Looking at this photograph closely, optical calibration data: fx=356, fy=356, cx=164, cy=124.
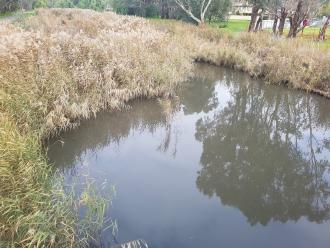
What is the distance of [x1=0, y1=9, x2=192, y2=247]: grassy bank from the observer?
3.68m

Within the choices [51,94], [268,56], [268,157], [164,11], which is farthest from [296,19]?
[164,11]

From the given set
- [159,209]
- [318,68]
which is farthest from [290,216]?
[318,68]

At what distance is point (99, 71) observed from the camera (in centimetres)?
831

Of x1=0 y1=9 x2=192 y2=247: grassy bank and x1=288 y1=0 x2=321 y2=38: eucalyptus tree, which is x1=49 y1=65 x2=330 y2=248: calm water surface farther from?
x1=288 y1=0 x2=321 y2=38: eucalyptus tree

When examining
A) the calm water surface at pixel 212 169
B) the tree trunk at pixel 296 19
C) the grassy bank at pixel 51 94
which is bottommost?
the calm water surface at pixel 212 169

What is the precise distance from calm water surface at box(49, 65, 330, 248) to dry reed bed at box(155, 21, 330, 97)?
4.55ft

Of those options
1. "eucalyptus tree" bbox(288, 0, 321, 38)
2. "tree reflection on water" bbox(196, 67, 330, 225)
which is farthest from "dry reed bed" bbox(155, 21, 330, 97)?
"eucalyptus tree" bbox(288, 0, 321, 38)

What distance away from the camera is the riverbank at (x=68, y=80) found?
375 cm

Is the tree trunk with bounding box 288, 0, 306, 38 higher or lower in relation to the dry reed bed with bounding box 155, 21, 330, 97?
higher

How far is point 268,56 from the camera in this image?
40.6ft

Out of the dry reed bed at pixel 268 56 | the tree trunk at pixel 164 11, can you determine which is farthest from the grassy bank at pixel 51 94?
the tree trunk at pixel 164 11

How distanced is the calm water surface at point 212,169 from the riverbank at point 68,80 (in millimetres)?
583

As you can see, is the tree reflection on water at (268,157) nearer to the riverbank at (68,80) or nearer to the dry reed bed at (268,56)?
the dry reed bed at (268,56)

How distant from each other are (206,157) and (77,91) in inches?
120
